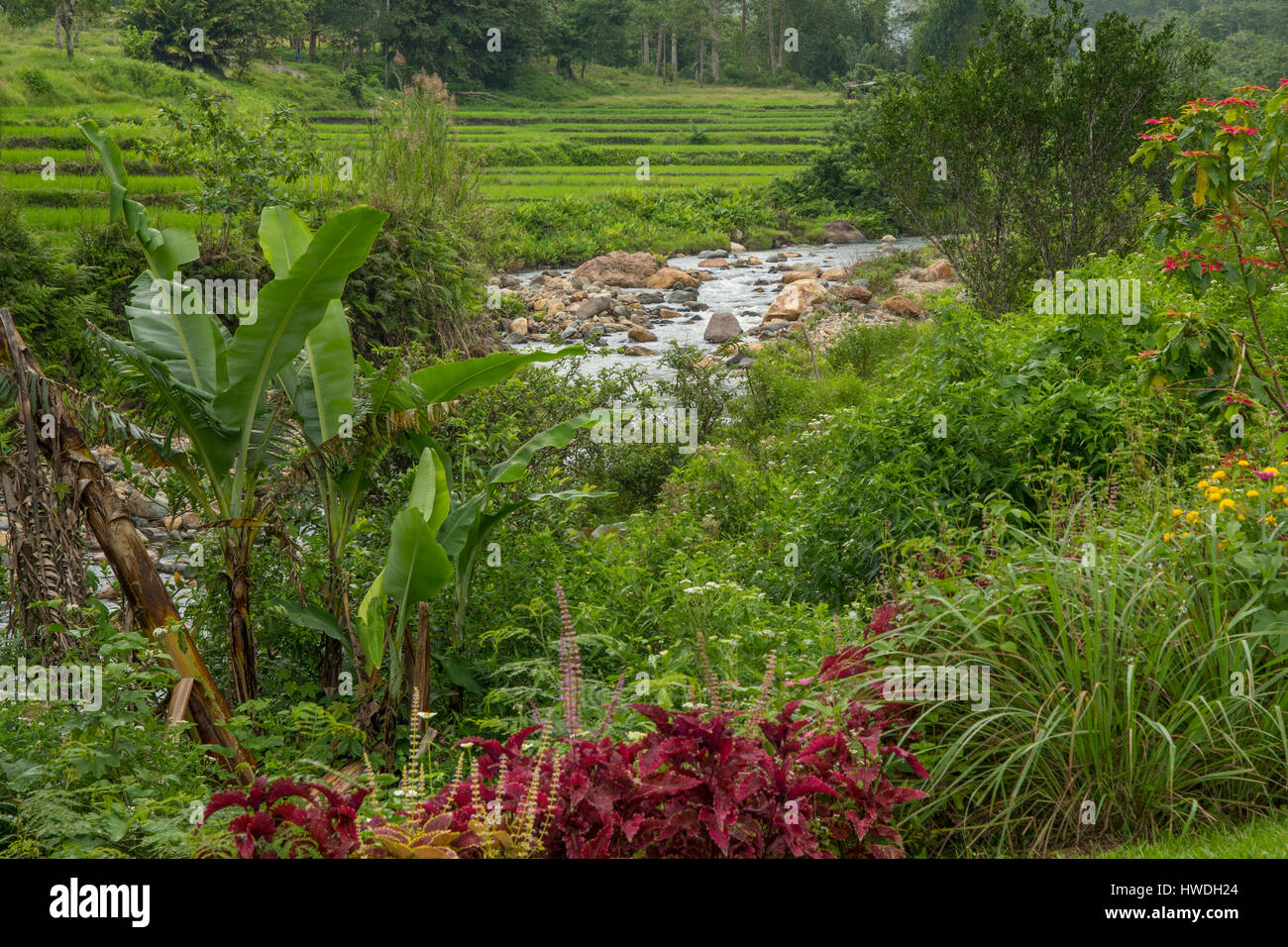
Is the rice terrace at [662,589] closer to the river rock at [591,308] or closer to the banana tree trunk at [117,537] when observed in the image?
the banana tree trunk at [117,537]

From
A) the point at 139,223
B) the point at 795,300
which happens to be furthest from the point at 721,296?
the point at 139,223

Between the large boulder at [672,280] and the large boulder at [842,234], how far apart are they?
8.80m

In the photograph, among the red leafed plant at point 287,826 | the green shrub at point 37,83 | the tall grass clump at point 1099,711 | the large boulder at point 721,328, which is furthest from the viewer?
the green shrub at point 37,83

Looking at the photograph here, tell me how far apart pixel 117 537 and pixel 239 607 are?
2.13 ft

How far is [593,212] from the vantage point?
3109 cm

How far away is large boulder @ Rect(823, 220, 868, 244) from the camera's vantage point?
32.8m

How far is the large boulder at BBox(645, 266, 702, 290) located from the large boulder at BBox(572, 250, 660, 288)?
0.33 metres

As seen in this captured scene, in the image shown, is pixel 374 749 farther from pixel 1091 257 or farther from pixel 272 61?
pixel 272 61

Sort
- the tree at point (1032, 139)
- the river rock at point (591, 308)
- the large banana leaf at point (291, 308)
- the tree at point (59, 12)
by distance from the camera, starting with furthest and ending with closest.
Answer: the tree at point (59, 12) → the river rock at point (591, 308) → the tree at point (1032, 139) → the large banana leaf at point (291, 308)

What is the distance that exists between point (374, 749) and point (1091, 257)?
28.2 ft

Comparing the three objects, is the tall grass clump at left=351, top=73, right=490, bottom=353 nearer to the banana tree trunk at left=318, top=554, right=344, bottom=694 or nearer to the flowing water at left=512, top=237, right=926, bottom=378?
the flowing water at left=512, top=237, right=926, bottom=378

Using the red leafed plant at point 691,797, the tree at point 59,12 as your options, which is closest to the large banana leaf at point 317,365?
the red leafed plant at point 691,797

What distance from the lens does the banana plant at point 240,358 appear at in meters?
4.68

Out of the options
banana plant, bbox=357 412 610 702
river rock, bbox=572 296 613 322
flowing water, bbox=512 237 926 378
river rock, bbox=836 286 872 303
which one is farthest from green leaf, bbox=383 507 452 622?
river rock, bbox=836 286 872 303
